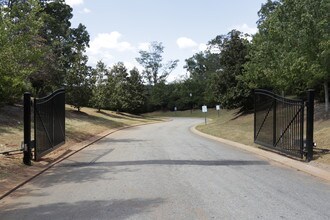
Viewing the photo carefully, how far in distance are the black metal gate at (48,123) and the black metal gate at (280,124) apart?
8456 mm

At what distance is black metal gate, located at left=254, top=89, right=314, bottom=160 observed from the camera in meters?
14.7

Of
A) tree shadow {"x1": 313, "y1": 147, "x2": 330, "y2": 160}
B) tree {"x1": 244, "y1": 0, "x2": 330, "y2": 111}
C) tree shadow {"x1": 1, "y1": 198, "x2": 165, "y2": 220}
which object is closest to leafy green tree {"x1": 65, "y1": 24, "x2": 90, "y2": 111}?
tree {"x1": 244, "y1": 0, "x2": 330, "y2": 111}

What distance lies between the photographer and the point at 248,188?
957 centimetres

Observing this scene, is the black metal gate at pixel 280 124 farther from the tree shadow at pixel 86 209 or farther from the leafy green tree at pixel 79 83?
the leafy green tree at pixel 79 83

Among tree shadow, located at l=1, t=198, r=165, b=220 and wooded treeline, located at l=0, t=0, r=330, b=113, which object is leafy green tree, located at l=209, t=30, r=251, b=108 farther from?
tree shadow, located at l=1, t=198, r=165, b=220

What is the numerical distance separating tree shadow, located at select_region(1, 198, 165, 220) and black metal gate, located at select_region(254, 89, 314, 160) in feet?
25.7

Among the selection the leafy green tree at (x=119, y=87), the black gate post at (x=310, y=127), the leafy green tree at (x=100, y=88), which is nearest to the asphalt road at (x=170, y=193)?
the black gate post at (x=310, y=127)

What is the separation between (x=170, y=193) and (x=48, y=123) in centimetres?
845

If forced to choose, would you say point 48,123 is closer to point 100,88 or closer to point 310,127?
point 310,127

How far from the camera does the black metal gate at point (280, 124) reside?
1466 cm

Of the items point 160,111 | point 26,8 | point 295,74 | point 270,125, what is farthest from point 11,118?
point 160,111

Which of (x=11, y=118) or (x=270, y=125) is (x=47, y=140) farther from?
(x=11, y=118)

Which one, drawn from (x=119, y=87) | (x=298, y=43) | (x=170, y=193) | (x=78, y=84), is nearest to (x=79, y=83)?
(x=78, y=84)

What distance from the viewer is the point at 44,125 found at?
50.6ft
